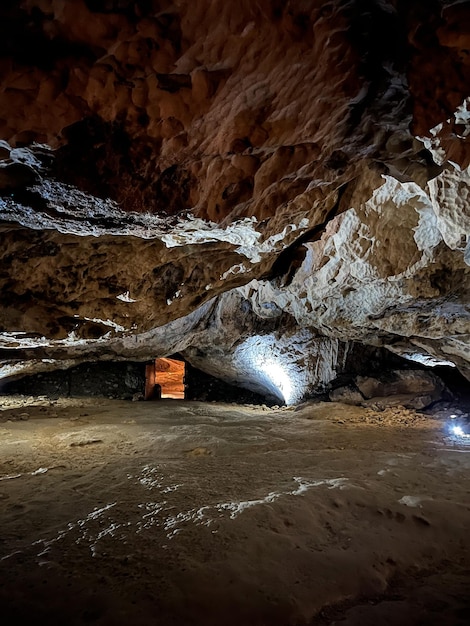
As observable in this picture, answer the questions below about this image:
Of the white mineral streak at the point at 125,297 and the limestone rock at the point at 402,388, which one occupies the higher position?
the white mineral streak at the point at 125,297

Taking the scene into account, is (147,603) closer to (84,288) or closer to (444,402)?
(84,288)

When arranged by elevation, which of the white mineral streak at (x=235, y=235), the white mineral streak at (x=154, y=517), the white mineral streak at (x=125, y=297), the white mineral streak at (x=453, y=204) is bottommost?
the white mineral streak at (x=154, y=517)

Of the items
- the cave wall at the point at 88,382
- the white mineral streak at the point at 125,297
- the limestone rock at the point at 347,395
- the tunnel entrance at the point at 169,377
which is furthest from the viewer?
the tunnel entrance at the point at 169,377

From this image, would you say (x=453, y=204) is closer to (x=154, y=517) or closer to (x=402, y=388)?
(x=154, y=517)

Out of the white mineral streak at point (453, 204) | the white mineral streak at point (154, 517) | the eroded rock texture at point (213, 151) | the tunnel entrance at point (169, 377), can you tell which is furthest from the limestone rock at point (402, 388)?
the tunnel entrance at point (169, 377)

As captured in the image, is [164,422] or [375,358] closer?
[164,422]

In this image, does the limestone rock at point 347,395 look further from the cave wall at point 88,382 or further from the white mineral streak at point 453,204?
the cave wall at point 88,382

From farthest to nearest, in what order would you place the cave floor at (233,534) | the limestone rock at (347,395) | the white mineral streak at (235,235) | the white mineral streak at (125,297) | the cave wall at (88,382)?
the cave wall at (88,382)
the limestone rock at (347,395)
the white mineral streak at (125,297)
the white mineral streak at (235,235)
the cave floor at (233,534)

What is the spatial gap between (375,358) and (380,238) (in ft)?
13.8

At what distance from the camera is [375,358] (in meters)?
8.22

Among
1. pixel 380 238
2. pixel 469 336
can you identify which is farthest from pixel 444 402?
pixel 380 238

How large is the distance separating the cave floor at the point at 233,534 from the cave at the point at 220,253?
0.05 feet

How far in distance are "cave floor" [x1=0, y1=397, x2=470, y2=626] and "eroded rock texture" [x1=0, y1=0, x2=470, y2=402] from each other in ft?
6.43

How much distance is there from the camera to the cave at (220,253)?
1.62 meters
